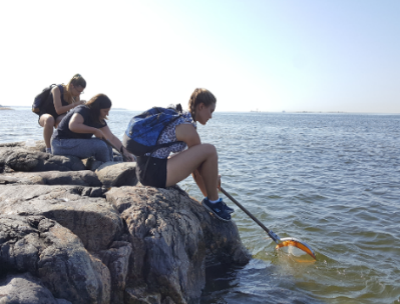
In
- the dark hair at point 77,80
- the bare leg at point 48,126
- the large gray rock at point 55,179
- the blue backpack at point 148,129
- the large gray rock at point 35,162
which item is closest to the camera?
the blue backpack at point 148,129

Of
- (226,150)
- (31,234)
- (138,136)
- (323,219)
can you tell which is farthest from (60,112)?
(226,150)

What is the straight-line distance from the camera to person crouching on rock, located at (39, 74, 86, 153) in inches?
238

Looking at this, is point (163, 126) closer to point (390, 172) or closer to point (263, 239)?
point (263, 239)

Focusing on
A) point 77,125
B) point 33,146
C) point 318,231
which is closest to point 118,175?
point 77,125

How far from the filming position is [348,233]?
542 centimetres

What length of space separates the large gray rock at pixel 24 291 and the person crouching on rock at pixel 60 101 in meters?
4.28

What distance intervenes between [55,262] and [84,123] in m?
3.46

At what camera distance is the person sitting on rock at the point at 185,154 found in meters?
3.57

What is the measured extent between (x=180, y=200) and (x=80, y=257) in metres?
1.72

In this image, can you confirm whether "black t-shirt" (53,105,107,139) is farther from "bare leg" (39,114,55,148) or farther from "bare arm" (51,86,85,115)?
"bare arm" (51,86,85,115)

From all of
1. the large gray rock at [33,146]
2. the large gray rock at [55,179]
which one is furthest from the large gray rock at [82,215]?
the large gray rock at [33,146]

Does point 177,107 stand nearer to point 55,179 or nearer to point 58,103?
point 55,179

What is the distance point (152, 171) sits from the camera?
3734 mm

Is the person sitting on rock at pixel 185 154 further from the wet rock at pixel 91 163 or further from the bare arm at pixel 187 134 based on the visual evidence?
the wet rock at pixel 91 163
